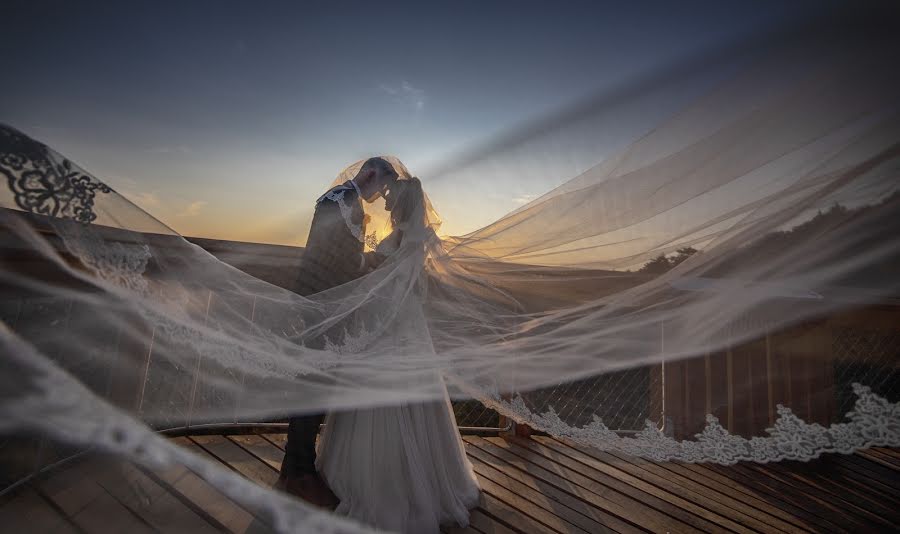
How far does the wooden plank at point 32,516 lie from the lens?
1.29m

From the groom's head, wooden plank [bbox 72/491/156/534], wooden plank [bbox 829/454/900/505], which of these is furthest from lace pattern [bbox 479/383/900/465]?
wooden plank [bbox 829/454/900/505]

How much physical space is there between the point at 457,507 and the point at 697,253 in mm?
1229

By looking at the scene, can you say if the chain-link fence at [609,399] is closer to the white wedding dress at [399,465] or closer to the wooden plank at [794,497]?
the white wedding dress at [399,465]

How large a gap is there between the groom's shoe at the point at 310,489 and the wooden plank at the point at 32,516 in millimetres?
612

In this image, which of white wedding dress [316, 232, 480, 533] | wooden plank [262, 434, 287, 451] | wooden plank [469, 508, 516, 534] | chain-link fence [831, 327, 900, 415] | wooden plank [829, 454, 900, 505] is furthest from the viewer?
wooden plank [829, 454, 900, 505]

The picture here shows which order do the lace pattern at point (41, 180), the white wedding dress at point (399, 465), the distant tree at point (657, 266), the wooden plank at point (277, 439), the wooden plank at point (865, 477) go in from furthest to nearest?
the wooden plank at point (865, 477) < the wooden plank at point (277, 439) < the white wedding dress at point (399, 465) < the distant tree at point (657, 266) < the lace pattern at point (41, 180)

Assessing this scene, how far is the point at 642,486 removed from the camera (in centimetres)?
230

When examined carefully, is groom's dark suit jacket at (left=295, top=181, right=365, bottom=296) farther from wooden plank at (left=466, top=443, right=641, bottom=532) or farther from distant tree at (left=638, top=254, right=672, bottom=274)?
wooden plank at (left=466, top=443, right=641, bottom=532)

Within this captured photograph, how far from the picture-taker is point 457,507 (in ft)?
5.57

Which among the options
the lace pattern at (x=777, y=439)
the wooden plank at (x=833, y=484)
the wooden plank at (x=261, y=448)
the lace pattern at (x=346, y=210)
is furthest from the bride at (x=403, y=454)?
the wooden plank at (x=833, y=484)

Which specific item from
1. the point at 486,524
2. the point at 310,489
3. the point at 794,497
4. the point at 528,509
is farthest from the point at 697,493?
the point at 310,489

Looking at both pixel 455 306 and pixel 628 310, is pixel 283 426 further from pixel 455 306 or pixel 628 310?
pixel 628 310

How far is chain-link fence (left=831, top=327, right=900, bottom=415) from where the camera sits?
108cm

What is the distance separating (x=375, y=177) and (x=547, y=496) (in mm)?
1630
